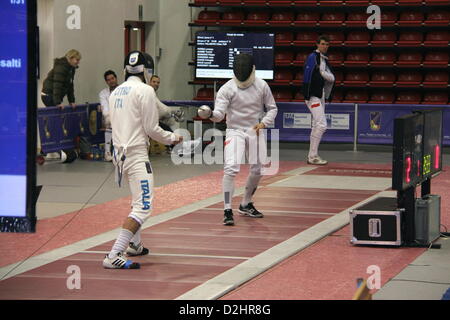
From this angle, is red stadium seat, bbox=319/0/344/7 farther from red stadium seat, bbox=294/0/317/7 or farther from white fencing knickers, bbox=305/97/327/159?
white fencing knickers, bbox=305/97/327/159

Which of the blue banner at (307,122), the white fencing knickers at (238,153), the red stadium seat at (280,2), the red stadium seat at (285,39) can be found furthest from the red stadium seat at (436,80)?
the white fencing knickers at (238,153)

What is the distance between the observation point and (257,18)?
2217 cm

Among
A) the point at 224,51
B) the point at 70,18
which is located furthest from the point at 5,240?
the point at 224,51

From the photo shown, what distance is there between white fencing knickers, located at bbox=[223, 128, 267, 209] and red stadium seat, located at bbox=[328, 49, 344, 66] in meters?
11.3

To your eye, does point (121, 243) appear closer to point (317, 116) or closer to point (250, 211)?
point (250, 211)

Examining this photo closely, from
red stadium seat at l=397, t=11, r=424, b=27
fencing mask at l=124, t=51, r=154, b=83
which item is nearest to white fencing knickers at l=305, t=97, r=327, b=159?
red stadium seat at l=397, t=11, r=424, b=27

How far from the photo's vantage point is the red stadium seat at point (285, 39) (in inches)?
857

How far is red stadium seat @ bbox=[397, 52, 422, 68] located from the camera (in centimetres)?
2108

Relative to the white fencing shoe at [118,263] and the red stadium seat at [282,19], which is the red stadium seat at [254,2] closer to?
the red stadium seat at [282,19]

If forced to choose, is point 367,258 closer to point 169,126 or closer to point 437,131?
point 437,131

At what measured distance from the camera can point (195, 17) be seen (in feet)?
74.1

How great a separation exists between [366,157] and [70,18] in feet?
20.7

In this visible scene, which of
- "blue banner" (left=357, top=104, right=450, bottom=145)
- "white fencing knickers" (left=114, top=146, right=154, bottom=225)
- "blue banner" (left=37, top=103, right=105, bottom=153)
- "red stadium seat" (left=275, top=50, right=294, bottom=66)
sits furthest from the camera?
"red stadium seat" (left=275, top=50, right=294, bottom=66)

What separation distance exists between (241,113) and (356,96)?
36.9ft
